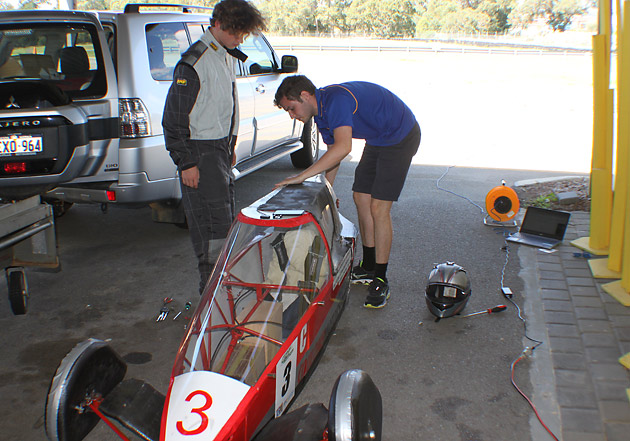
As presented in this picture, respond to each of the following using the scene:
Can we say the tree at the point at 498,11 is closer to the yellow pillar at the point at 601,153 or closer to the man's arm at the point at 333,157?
the yellow pillar at the point at 601,153

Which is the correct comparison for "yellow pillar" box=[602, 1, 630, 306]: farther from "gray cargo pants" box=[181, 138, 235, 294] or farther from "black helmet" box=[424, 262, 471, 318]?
"gray cargo pants" box=[181, 138, 235, 294]

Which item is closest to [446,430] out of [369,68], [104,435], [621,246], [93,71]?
[104,435]

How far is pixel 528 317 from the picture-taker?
4.26m

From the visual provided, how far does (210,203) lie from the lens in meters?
4.10

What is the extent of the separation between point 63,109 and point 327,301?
256 cm

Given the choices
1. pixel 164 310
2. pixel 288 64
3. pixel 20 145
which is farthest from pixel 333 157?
pixel 288 64

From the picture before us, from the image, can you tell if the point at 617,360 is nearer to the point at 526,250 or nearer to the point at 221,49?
the point at 526,250

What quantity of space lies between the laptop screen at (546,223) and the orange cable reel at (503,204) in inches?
6.9

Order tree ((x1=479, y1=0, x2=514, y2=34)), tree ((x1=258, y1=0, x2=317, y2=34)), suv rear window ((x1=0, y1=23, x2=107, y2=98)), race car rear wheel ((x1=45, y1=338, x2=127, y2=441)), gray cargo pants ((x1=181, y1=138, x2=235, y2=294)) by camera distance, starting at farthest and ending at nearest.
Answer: tree ((x1=479, y1=0, x2=514, y2=34)) < tree ((x1=258, y1=0, x2=317, y2=34)) < suv rear window ((x1=0, y1=23, x2=107, y2=98)) < gray cargo pants ((x1=181, y1=138, x2=235, y2=294)) < race car rear wheel ((x1=45, y1=338, x2=127, y2=441))

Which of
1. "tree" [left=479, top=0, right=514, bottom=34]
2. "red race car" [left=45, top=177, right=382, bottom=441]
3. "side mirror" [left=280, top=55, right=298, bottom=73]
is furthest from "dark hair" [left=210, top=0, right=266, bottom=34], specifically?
"tree" [left=479, top=0, right=514, bottom=34]

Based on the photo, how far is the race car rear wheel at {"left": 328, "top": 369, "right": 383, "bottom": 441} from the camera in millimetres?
2137

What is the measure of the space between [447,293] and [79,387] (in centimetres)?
263

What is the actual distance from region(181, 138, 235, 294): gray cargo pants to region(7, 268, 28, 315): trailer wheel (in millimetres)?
1287

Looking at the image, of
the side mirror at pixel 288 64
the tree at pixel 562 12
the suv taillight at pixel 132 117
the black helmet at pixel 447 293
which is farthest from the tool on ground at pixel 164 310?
the tree at pixel 562 12
